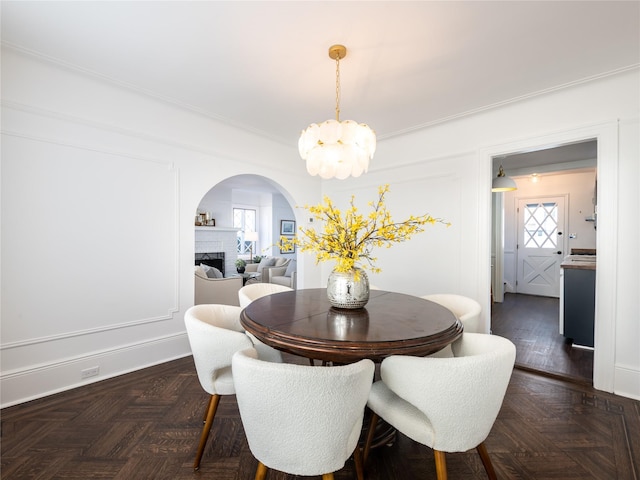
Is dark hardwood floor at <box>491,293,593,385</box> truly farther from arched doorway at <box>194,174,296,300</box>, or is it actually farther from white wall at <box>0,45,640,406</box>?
arched doorway at <box>194,174,296,300</box>

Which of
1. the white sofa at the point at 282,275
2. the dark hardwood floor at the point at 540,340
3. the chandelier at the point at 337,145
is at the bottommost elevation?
the dark hardwood floor at the point at 540,340

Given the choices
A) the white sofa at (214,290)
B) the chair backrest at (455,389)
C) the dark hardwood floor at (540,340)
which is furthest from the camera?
the white sofa at (214,290)

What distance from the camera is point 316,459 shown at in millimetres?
1112

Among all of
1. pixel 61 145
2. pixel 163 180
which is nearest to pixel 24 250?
pixel 61 145

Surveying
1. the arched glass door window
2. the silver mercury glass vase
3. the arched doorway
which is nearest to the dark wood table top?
the silver mercury glass vase

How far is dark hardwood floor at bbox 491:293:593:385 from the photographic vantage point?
2.84m

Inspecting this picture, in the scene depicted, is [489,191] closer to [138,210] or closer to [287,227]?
[138,210]

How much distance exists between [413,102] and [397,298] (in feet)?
6.51

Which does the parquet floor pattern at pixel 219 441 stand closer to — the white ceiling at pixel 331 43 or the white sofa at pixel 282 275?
the white ceiling at pixel 331 43

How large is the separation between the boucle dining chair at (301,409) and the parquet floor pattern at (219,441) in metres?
0.63

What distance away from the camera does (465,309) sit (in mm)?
2189

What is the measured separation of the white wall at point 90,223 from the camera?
7.43ft

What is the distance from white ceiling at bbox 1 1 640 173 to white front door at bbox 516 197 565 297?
459 centimetres

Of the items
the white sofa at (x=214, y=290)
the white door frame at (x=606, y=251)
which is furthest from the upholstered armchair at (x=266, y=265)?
the white door frame at (x=606, y=251)
